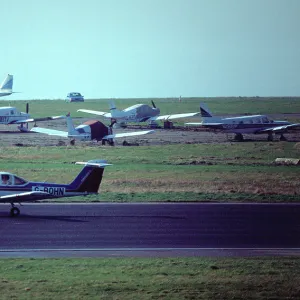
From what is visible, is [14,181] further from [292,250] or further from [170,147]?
[170,147]

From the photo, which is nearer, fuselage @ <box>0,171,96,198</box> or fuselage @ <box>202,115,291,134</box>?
fuselage @ <box>0,171,96,198</box>

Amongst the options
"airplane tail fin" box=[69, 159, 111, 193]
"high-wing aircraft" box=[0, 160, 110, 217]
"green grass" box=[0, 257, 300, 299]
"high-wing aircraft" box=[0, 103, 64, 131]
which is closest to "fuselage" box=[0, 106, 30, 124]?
"high-wing aircraft" box=[0, 103, 64, 131]

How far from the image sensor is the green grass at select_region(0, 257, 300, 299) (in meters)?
20.6

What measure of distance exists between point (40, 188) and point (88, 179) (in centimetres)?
225

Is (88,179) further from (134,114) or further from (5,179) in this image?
(134,114)

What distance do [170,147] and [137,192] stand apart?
28.9 m

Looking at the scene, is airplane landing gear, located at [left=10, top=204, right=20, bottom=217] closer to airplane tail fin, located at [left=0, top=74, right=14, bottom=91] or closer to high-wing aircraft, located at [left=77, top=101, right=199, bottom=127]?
high-wing aircraft, located at [left=77, top=101, right=199, bottom=127]

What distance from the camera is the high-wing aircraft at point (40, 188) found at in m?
34.2

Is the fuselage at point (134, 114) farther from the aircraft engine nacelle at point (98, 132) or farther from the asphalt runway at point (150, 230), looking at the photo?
the asphalt runway at point (150, 230)

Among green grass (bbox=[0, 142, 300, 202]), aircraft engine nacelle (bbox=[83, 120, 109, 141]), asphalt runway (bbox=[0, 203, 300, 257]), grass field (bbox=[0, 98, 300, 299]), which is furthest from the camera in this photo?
aircraft engine nacelle (bbox=[83, 120, 109, 141])

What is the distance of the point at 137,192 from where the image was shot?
1670 inches

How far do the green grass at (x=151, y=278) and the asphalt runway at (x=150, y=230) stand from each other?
1926mm

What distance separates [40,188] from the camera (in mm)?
34969

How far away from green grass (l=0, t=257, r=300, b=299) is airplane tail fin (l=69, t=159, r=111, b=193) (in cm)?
1025
